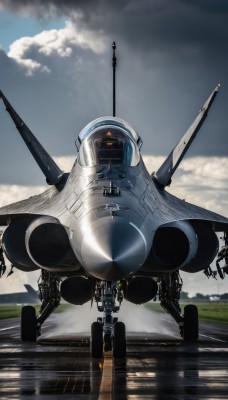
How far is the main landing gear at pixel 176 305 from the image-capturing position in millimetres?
18688

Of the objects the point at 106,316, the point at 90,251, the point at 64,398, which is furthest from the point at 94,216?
the point at 64,398

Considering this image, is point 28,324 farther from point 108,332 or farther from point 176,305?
point 108,332

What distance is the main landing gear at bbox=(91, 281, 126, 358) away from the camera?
46.8ft

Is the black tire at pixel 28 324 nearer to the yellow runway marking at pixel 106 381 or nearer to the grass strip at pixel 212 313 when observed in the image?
the yellow runway marking at pixel 106 381

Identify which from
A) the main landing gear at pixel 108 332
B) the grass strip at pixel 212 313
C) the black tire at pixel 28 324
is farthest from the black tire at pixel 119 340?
the grass strip at pixel 212 313

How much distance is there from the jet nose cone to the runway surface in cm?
138

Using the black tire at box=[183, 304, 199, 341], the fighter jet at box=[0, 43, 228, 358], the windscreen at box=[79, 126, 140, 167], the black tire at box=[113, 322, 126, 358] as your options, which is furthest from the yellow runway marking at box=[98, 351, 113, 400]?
the black tire at box=[183, 304, 199, 341]

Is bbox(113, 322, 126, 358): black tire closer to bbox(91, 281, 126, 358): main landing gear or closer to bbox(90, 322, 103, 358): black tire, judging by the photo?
bbox(91, 281, 126, 358): main landing gear

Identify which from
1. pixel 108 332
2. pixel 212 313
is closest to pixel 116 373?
pixel 108 332

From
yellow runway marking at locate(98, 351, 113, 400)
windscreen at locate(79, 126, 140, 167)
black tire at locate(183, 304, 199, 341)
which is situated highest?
windscreen at locate(79, 126, 140, 167)

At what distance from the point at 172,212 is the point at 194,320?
4.55 m

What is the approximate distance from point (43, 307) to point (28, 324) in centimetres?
58

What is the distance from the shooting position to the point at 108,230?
1238 centimetres

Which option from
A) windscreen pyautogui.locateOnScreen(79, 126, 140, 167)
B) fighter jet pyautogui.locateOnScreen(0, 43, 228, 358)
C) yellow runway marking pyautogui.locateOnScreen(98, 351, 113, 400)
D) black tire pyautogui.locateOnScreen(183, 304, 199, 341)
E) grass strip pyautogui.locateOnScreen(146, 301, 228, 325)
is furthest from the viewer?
grass strip pyautogui.locateOnScreen(146, 301, 228, 325)
